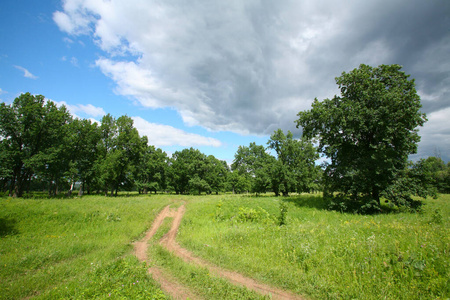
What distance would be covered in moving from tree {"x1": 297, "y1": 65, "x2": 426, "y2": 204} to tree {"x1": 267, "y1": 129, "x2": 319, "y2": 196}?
1312 cm

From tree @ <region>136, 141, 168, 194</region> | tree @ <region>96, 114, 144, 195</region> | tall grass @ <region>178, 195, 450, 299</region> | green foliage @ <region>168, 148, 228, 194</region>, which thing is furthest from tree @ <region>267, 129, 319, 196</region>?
tree @ <region>136, 141, 168, 194</region>

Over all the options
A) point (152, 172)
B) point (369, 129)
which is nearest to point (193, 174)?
point (152, 172)

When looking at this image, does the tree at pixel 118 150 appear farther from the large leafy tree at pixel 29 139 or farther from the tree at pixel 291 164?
the tree at pixel 291 164

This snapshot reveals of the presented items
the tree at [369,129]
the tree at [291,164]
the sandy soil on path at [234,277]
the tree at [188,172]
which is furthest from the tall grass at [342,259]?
the tree at [188,172]

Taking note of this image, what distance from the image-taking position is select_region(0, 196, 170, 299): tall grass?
5.52 meters

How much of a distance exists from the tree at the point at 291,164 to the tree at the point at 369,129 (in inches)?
517

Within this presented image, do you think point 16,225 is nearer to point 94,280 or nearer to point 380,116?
point 94,280

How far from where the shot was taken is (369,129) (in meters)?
17.6

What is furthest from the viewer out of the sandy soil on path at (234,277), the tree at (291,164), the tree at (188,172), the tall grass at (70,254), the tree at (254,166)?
the tree at (188,172)

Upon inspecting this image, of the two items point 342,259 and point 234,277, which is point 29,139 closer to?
point 234,277

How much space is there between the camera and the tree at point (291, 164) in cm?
3338

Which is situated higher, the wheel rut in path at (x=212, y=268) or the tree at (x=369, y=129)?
the tree at (x=369, y=129)

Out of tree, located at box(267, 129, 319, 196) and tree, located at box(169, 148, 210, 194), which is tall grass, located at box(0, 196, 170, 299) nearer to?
tree, located at box(267, 129, 319, 196)

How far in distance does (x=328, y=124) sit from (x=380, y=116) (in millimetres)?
4498
